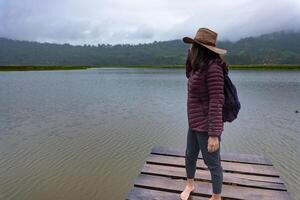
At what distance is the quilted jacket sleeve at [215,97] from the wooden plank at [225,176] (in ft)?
5.17

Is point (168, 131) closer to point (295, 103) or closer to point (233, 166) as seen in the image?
point (233, 166)

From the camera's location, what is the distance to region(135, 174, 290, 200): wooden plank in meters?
4.15

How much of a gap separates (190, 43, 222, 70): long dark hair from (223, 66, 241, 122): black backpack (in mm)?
222

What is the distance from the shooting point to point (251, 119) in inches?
573

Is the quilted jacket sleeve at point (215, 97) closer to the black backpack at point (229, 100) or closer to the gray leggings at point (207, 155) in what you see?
the black backpack at point (229, 100)

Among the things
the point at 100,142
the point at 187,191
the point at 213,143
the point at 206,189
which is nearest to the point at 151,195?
the point at 187,191

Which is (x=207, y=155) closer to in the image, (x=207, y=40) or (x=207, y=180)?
(x=207, y=180)

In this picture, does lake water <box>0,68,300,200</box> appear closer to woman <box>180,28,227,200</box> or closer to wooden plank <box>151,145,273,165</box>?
wooden plank <box>151,145,273,165</box>

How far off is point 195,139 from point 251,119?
1150 centimetres

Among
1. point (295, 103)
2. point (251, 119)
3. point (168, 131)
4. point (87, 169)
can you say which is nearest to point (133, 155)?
point (87, 169)

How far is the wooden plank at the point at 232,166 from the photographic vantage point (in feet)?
16.4

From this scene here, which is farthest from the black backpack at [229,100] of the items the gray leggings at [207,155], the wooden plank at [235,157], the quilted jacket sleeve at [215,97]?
the wooden plank at [235,157]

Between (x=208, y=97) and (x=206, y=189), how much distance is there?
5.33 ft

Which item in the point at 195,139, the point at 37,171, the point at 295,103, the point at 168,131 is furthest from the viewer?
the point at 295,103
